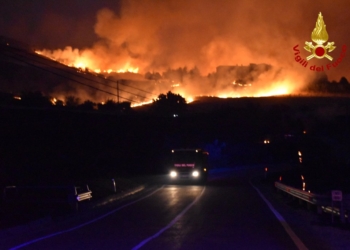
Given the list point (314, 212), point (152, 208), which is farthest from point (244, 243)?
point (152, 208)

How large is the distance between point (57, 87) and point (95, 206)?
121 metres

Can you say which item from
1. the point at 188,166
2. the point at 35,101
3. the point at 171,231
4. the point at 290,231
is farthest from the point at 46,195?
the point at 35,101

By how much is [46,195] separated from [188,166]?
697 inches

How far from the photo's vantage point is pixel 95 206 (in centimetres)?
2459

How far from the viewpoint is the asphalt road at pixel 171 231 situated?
44.1ft

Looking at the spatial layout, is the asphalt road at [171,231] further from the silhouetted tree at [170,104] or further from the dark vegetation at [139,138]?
the silhouetted tree at [170,104]

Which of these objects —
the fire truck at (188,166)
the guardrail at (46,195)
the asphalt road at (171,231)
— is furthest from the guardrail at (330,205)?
the fire truck at (188,166)

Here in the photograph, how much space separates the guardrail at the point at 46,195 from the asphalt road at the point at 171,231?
4.21 ft

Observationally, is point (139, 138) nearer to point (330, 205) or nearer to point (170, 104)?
point (170, 104)

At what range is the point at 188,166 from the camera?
45531mm

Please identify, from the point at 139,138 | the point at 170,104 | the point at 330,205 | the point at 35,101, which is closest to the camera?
the point at 330,205

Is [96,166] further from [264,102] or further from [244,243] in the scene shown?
[264,102]

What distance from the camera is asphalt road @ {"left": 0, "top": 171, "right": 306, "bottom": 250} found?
1344 centimetres

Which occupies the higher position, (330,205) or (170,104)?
(170,104)
